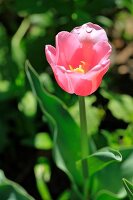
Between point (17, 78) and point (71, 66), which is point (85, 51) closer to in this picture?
point (71, 66)

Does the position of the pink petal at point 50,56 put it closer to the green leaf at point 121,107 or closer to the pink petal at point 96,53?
the pink petal at point 96,53

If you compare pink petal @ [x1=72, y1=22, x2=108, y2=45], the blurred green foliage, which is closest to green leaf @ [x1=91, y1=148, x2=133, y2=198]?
the blurred green foliage

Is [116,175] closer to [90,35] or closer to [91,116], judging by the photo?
[91,116]

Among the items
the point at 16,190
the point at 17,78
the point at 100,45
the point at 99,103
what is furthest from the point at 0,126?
the point at 100,45

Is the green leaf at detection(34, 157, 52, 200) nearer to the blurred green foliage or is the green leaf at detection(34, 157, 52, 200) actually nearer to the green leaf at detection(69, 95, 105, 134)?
the blurred green foliage

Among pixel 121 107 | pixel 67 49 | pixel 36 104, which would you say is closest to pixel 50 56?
pixel 67 49

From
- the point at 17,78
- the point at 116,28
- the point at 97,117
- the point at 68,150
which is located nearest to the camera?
the point at 68,150
